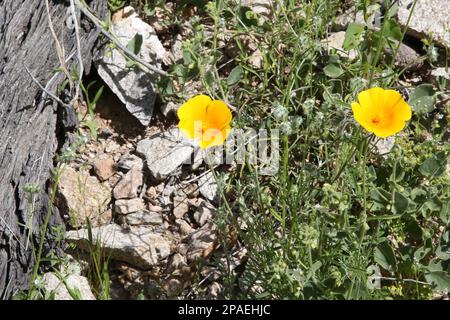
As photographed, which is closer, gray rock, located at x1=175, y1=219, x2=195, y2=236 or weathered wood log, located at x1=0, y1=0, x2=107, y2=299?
weathered wood log, located at x1=0, y1=0, x2=107, y2=299

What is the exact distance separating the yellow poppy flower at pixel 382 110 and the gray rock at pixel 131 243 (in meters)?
1.23

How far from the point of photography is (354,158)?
3.60 metres

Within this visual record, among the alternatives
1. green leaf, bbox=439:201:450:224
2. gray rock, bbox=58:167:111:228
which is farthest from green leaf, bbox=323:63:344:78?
gray rock, bbox=58:167:111:228

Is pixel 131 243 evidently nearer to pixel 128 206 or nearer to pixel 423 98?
pixel 128 206

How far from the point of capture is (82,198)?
12.3 ft

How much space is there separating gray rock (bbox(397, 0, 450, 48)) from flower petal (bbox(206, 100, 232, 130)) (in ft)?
4.79

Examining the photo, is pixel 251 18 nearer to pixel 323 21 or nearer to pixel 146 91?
pixel 323 21

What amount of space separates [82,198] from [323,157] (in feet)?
4.08

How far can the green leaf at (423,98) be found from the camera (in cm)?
361

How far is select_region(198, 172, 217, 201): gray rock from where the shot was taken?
3.80 m

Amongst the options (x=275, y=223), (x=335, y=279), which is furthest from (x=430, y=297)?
(x=275, y=223)

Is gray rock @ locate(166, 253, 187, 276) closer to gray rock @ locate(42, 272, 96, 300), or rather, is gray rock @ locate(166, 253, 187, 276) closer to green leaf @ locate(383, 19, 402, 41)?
gray rock @ locate(42, 272, 96, 300)

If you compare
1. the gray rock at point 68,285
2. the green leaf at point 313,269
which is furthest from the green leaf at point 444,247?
the gray rock at point 68,285

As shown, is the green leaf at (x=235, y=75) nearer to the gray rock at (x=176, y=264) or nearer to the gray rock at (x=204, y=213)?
the gray rock at (x=204, y=213)
